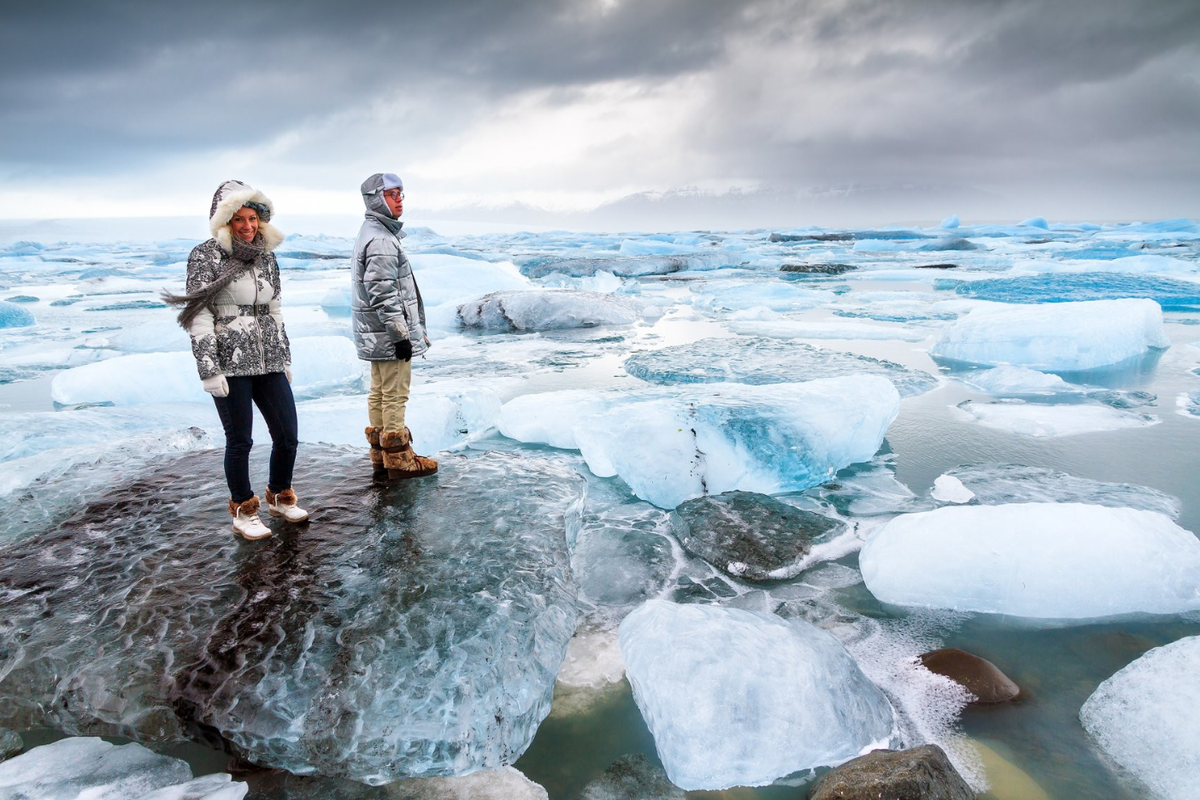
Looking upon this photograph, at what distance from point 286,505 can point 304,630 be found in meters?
0.95

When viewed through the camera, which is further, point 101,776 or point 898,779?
point 101,776

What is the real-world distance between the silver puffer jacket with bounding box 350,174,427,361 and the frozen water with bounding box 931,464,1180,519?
138 inches

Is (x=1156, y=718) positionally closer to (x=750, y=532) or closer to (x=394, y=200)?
(x=750, y=532)

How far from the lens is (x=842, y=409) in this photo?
4488 mm

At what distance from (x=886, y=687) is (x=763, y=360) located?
16.4ft

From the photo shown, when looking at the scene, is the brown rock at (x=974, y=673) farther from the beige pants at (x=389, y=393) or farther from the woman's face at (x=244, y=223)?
the woman's face at (x=244, y=223)

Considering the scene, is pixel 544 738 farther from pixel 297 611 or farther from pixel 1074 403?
pixel 1074 403

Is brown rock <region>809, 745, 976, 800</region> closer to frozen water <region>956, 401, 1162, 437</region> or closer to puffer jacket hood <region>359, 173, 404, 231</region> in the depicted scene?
puffer jacket hood <region>359, 173, 404, 231</region>

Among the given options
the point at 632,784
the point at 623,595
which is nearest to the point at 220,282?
the point at 623,595

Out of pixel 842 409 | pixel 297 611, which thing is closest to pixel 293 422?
pixel 297 611

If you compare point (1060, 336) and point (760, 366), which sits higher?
point (1060, 336)

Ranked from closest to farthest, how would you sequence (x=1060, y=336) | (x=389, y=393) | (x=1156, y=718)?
(x=1156, y=718) < (x=389, y=393) < (x=1060, y=336)

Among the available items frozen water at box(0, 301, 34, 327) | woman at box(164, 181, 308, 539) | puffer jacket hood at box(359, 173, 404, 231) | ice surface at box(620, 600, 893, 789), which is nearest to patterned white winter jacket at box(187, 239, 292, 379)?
woman at box(164, 181, 308, 539)

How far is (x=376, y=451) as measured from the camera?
372 cm
